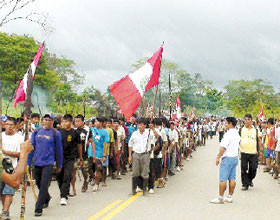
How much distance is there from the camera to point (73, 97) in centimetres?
4584

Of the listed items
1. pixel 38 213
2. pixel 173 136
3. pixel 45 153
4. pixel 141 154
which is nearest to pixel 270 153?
pixel 173 136

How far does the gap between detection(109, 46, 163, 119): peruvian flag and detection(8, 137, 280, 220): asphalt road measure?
220 centimetres

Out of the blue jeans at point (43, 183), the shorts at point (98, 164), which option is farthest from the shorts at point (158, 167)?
the blue jeans at point (43, 183)

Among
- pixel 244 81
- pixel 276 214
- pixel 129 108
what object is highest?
pixel 244 81

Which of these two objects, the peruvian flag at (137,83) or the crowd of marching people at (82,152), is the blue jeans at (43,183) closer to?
the crowd of marching people at (82,152)

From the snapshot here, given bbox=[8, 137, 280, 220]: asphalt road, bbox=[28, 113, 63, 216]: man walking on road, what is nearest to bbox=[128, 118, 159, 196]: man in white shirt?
bbox=[8, 137, 280, 220]: asphalt road

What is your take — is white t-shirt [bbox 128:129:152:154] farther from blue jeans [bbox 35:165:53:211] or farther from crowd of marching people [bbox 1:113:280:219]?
blue jeans [bbox 35:165:53:211]

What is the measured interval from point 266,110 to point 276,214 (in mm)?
45387

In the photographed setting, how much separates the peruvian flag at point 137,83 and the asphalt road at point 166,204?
220cm

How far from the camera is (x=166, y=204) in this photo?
8180 millimetres

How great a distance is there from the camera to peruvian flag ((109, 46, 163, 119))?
32.3 ft

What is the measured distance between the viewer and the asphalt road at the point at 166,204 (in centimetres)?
716

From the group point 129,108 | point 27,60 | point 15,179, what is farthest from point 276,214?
point 27,60

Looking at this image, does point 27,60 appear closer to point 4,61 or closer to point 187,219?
point 4,61
